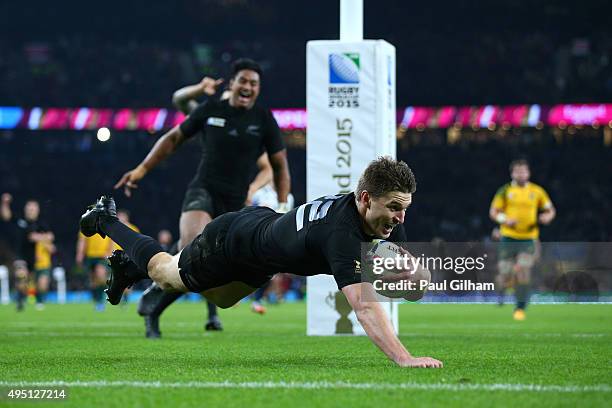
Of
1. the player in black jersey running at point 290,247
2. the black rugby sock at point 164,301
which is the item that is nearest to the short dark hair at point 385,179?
the player in black jersey running at point 290,247

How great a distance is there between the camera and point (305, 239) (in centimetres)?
525

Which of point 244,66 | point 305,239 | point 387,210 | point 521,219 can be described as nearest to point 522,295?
point 521,219

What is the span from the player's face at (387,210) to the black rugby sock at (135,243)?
1.65 m

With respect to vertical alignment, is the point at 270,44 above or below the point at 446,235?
above

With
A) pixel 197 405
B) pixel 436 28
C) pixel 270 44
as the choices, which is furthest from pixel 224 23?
pixel 197 405

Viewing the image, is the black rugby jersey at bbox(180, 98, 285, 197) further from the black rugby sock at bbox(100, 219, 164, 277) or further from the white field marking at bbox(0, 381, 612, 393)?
the white field marking at bbox(0, 381, 612, 393)

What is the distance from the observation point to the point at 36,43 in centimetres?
3769

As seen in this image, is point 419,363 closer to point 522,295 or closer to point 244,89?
point 244,89

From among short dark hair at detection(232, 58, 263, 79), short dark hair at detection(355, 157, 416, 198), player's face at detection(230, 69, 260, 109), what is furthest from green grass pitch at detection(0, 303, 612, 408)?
short dark hair at detection(232, 58, 263, 79)

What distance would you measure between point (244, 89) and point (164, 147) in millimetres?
798

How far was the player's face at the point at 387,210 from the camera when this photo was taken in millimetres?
5035

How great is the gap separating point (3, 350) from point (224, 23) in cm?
3206

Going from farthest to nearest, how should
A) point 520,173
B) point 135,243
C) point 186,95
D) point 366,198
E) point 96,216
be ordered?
point 520,173 → point 186,95 → point 96,216 → point 135,243 → point 366,198

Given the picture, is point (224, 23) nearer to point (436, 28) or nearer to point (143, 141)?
point (143, 141)
